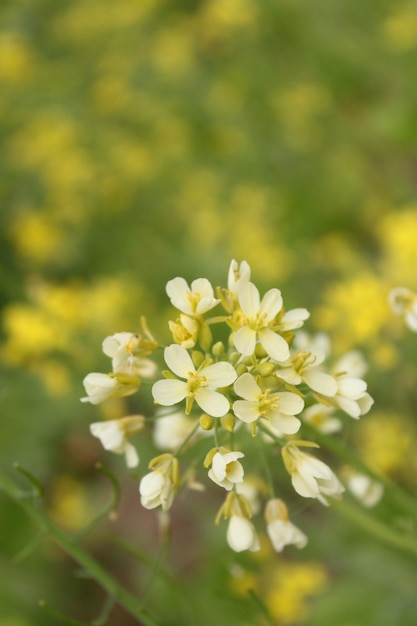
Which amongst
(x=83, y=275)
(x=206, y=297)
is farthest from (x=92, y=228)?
(x=206, y=297)

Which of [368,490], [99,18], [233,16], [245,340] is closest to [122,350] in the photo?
[245,340]

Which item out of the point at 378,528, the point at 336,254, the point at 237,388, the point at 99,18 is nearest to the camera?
the point at 237,388

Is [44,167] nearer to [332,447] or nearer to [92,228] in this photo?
[92,228]

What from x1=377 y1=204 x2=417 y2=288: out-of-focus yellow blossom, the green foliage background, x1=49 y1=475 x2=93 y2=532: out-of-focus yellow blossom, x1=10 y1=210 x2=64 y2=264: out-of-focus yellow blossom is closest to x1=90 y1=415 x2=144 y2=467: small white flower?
the green foliage background

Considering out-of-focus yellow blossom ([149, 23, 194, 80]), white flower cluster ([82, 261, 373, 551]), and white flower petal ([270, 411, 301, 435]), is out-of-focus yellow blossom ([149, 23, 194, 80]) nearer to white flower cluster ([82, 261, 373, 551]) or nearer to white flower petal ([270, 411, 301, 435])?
white flower cluster ([82, 261, 373, 551])

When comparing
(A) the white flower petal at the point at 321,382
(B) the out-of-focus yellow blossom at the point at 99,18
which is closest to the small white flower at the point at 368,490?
(A) the white flower petal at the point at 321,382

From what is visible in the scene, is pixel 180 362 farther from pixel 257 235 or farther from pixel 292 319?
pixel 257 235
